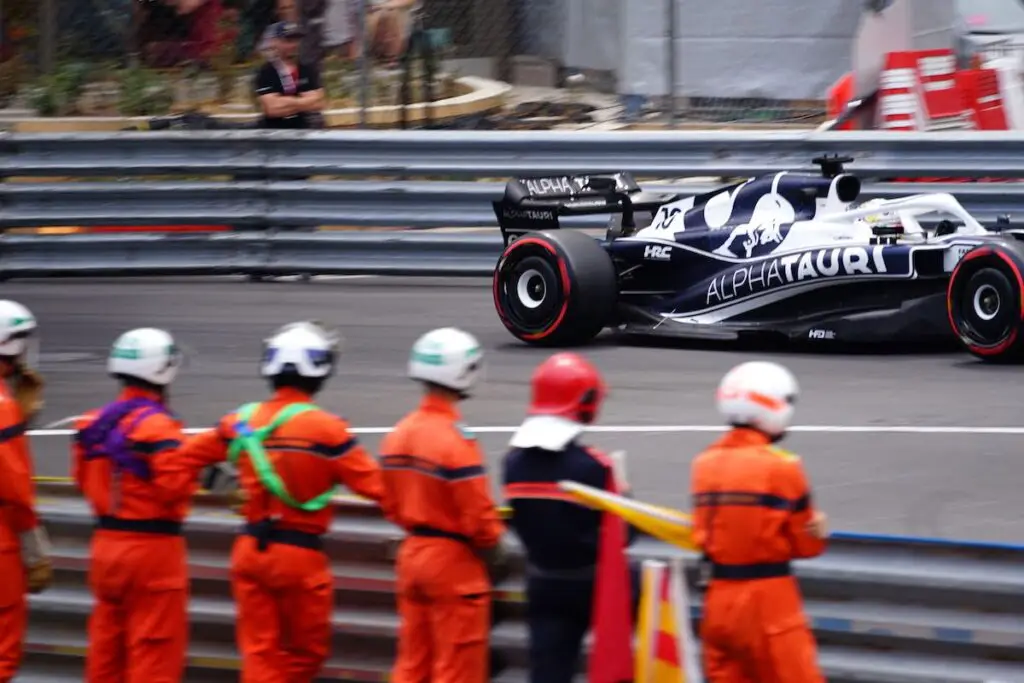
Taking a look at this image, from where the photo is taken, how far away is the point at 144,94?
576 inches

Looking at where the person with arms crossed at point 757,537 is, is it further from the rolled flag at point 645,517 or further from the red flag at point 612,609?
the red flag at point 612,609

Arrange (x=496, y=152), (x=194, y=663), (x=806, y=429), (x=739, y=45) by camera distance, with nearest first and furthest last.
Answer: (x=194, y=663), (x=806, y=429), (x=496, y=152), (x=739, y=45)

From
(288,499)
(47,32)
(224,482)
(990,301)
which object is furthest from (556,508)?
(47,32)

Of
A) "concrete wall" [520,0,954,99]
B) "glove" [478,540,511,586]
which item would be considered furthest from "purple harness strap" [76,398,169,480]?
"concrete wall" [520,0,954,99]

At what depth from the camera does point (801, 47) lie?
51.8 ft

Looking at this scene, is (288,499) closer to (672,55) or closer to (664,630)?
(664,630)

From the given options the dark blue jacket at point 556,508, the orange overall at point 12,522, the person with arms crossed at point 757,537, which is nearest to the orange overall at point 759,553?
the person with arms crossed at point 757,537

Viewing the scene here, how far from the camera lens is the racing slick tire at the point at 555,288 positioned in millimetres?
10648

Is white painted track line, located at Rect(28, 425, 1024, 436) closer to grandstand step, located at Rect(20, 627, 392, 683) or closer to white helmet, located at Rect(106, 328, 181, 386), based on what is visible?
grandstand step, located at Rect(20, 627, 392, 683)

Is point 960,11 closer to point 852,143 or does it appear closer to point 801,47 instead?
point 801,47

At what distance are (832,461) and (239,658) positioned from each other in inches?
103

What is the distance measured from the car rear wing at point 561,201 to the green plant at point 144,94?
423 centimetres

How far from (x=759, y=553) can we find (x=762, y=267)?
17.3ft

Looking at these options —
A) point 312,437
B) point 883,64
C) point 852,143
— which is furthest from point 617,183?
point 312,437
